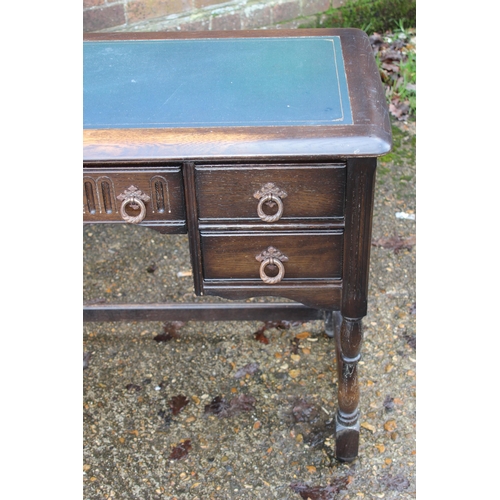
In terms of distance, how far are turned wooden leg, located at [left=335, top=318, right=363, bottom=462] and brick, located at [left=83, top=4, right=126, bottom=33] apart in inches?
79.8

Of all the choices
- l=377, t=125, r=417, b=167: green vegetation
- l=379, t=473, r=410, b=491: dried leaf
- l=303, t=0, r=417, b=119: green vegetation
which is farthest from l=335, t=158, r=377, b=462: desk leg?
l=303, t=0, r=417, b=119: green vegetation

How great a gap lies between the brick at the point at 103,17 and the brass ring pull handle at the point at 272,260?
201cm

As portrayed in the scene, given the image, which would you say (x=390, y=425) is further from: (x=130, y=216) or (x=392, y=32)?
(x=392, y=32)

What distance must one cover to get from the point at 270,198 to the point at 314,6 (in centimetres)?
223

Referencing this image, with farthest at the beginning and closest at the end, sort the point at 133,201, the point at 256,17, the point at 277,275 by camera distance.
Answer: the point at 256,17
the point at 277,275
the point at 133,201

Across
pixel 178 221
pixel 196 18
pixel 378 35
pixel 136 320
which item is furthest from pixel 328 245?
pixel 378 35

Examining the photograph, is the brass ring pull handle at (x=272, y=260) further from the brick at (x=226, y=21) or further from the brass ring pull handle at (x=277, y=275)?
the brick at (x=226, y=21)

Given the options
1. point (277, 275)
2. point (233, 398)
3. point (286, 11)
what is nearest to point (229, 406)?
point (233, 398)

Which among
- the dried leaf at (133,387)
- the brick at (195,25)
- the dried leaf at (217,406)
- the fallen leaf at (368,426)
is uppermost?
the brick at (195,25)

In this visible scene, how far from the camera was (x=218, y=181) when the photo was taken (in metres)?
1.61

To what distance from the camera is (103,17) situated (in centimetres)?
324

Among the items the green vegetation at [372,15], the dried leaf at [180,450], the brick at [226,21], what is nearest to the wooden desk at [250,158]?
the dried leaf at [180,450]

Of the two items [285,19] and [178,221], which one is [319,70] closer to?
[178,221]

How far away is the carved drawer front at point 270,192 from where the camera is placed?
5.24ft
